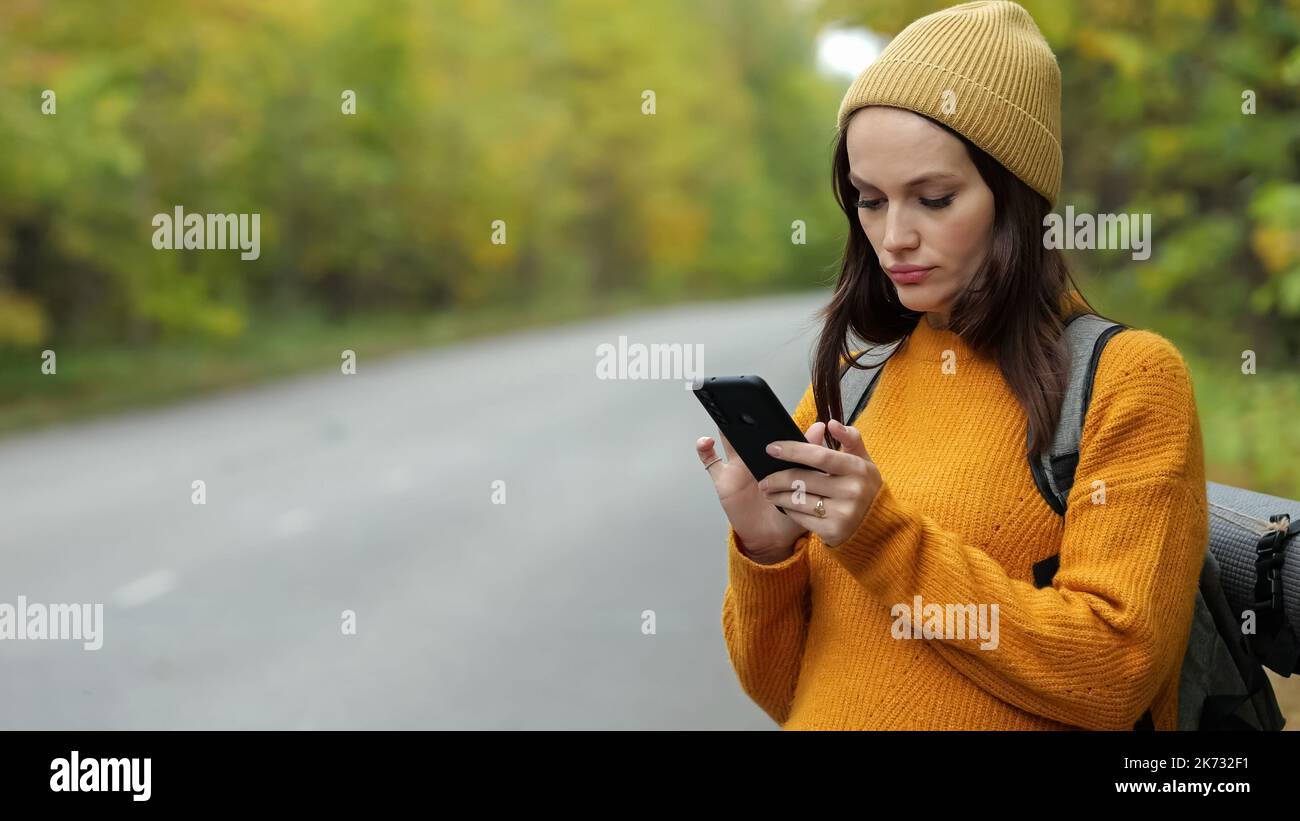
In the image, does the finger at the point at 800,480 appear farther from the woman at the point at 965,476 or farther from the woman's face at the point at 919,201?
the woman's face at the point at 919,201

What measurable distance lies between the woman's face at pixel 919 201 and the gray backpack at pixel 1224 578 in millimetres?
174

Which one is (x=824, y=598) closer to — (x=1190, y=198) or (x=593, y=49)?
(x=1190, y=198)

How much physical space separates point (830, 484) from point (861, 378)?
0.42m

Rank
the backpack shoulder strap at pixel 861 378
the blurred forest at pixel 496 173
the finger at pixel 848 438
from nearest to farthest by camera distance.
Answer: the finger at pixel 848 438 < the backpack shoulder strap at pixel 861 378 < the blurred forest at pixel 496 173

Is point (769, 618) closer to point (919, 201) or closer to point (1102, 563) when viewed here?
point (1102, 563)

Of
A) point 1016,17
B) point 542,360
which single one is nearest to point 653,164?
point 542,360

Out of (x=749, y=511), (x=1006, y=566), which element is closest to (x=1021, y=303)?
(x=1006, y=566)

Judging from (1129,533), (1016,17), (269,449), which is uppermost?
(269,449)

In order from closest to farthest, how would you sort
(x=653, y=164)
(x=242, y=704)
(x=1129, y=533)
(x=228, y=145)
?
(x=1129, y=533) → (x=242, y=704) → (x=228, y=145) → (x=653, y=164)

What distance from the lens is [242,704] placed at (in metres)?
5.74

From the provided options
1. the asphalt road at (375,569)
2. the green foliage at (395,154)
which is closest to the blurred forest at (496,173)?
the green foliage at (395,154)

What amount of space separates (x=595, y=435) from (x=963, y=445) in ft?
37.7

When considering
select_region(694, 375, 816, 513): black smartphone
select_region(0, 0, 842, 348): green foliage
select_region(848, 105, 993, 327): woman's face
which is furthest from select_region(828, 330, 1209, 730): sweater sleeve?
select_region(0, 0, 842, 348): green foliage

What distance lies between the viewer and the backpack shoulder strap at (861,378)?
1.99m
